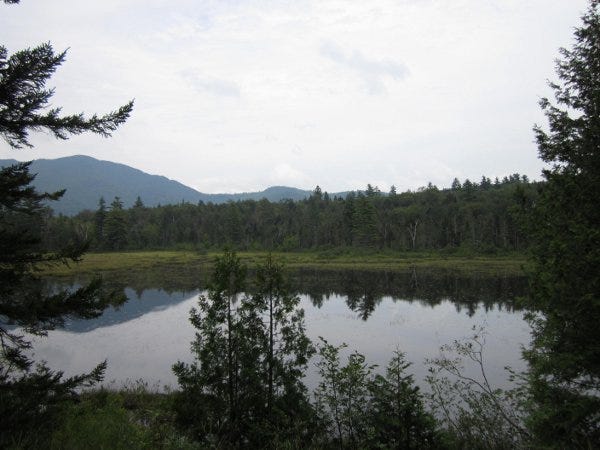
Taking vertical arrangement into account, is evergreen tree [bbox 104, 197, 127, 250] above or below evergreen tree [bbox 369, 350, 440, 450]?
above

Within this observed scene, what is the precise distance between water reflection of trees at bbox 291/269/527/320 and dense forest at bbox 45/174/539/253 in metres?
35.4

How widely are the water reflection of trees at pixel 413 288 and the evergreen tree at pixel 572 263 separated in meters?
Result: 28.3

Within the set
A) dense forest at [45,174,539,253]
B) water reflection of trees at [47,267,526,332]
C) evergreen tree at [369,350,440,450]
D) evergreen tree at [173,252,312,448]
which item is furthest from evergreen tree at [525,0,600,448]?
dense forest at [45,174,539,253]

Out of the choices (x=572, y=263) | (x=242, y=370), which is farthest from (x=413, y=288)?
(x=572, y=263)

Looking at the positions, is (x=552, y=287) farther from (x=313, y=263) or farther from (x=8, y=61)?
(x=313, y=263)

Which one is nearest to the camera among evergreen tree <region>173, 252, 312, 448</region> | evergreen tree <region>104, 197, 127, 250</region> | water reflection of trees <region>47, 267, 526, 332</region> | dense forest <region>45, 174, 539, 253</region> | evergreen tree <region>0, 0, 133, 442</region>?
evergreen tree <region>0, 0, 133, 442</region>

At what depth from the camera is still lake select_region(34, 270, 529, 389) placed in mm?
24797

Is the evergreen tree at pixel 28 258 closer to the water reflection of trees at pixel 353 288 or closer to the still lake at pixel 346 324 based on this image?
the still lake at pixel 346 324

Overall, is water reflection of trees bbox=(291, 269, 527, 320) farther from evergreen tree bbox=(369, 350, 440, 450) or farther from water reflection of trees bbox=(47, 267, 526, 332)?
evergreen tree bbox=(369, 350, 440, 450)

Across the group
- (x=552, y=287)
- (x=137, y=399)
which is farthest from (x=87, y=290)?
(x=137, y=399)

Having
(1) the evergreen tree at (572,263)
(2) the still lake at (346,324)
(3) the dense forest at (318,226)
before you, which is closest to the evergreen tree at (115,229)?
(3) the dense forest at (318,226)

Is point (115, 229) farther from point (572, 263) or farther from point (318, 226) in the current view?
point (572, 263)

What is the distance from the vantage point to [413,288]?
178 ft

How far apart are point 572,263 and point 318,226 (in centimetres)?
11228
